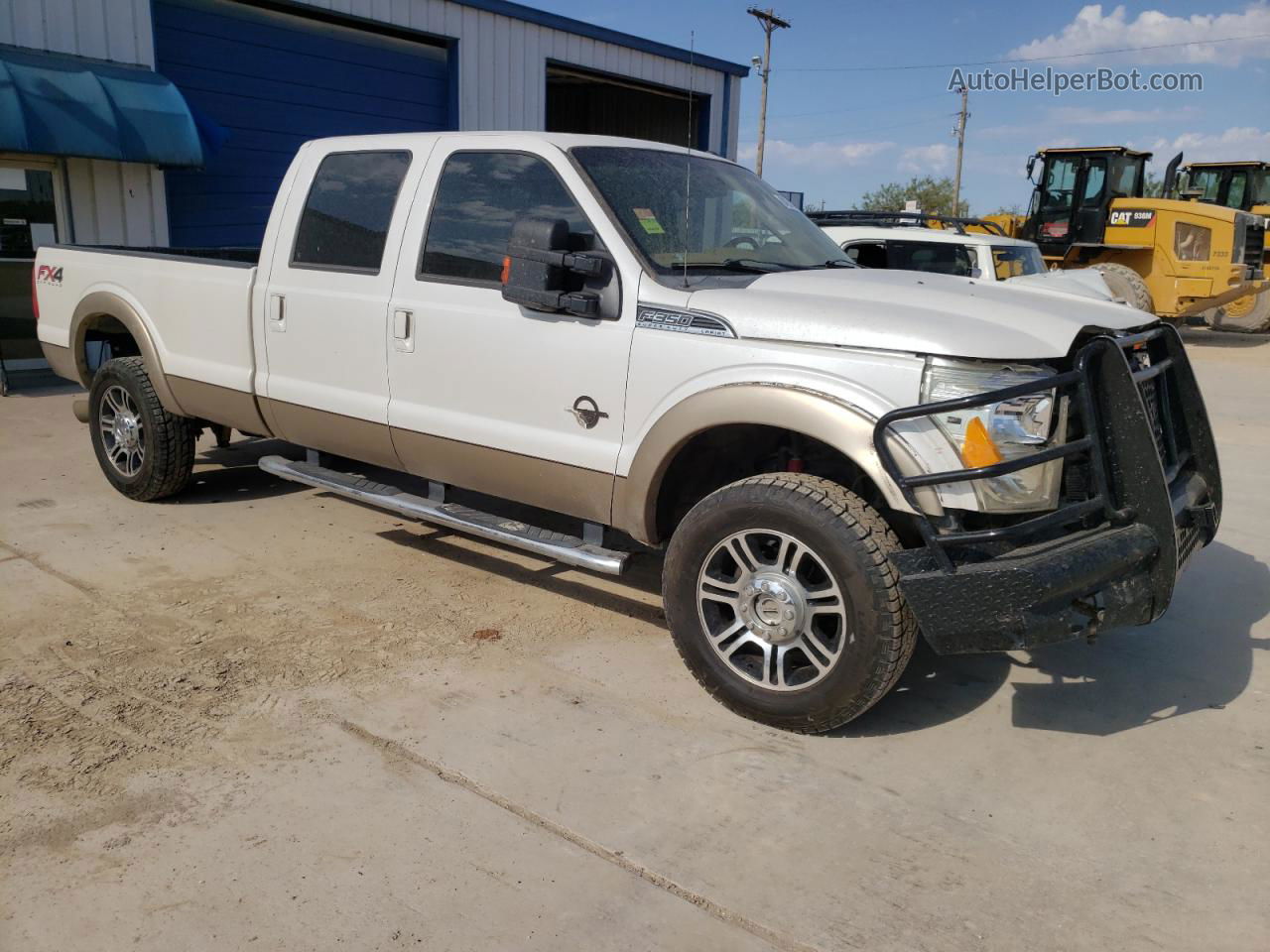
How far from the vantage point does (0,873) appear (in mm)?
2826

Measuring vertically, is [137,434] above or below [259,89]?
below

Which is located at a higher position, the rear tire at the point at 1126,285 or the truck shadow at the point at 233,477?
the rear tire at the point at 1126,285

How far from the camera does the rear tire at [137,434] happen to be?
6.18 m

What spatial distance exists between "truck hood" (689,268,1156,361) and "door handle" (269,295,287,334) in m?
2.43

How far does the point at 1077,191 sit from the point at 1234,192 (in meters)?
5.95

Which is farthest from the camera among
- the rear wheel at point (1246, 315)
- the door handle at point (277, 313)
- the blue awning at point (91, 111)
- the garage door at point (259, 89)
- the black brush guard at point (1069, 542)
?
the rear wheel at point (1246, 315)

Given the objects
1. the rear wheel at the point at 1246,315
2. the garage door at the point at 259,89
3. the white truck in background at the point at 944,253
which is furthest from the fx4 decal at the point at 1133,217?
the garage door at the point at 259,89

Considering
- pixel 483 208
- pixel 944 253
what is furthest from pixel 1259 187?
pixel 483 208

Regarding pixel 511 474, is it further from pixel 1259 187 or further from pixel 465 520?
pixel 1259 187

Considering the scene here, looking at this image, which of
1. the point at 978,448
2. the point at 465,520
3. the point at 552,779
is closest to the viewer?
the point at 978,448

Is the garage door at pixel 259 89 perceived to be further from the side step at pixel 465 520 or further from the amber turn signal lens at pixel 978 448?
the amber turn signal lens at pixel 978 448

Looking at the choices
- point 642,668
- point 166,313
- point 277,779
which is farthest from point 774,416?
point 166,313

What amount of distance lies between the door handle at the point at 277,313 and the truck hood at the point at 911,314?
2430 millimetres

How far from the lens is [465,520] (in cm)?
470
